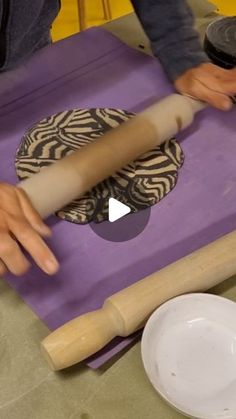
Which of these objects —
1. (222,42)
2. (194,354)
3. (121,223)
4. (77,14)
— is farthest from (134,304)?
(77,14)

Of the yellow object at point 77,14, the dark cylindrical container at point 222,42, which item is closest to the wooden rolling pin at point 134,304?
the dark cylindrical container at point 222,42

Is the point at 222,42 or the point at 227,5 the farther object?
the point at 227,5

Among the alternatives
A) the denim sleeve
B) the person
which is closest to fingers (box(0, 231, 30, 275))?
the person

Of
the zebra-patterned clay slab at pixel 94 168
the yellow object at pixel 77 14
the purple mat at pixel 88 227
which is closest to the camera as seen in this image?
the purple mat at pixel 88 227

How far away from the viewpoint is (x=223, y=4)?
6.76ft

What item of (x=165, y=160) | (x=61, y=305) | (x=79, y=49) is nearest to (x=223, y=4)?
(x=79, y=49)

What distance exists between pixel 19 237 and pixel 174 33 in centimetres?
55

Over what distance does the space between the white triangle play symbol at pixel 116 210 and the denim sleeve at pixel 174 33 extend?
0.29 m

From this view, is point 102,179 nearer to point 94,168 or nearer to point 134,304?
point 94,168

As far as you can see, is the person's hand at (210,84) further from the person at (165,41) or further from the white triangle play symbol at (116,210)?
the white triangle play symbol at (116,210)

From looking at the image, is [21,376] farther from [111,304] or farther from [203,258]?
[203,258]

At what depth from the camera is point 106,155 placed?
2.77 feet

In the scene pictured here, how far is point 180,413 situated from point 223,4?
69.1 inches

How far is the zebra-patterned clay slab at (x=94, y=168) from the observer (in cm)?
85
